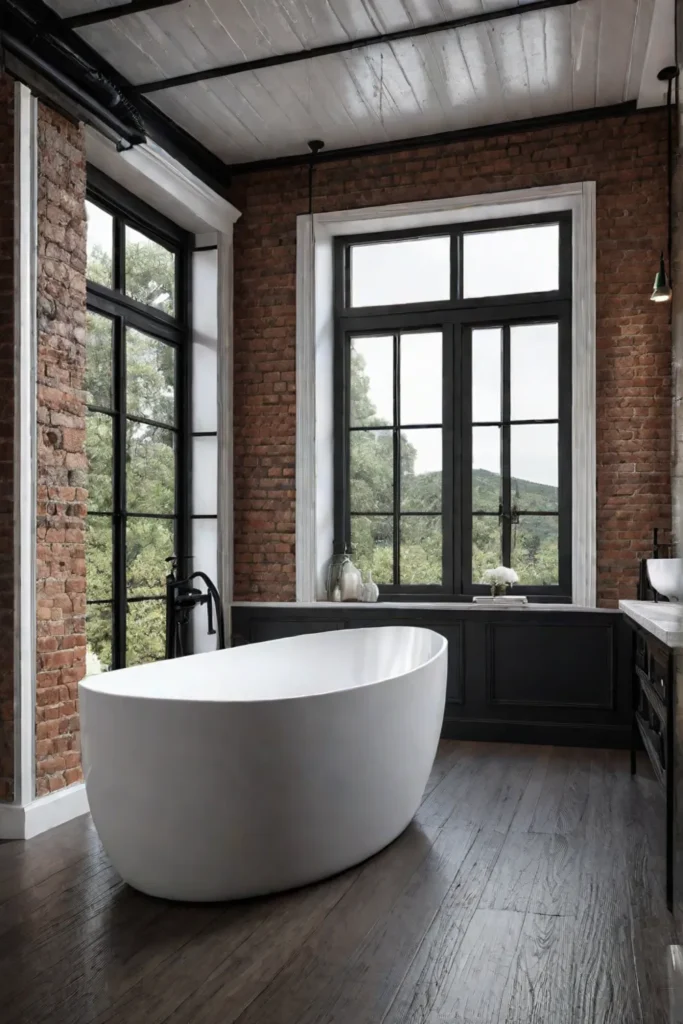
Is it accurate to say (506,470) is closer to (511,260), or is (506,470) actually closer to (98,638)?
(511,260)

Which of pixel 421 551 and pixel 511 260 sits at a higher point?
pixel 511 260

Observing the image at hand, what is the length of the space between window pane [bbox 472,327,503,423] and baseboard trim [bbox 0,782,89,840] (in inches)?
118

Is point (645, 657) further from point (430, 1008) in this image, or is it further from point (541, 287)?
point (541, 287)

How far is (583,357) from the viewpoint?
190 inches

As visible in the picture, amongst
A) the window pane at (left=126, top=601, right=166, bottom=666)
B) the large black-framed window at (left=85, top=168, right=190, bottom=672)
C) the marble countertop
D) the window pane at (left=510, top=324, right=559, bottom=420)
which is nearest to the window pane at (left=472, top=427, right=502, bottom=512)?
the window pane at (left=510, top=324, right=559, bottom=420)

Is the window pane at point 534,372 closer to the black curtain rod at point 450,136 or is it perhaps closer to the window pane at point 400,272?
the window pane at point 400,272

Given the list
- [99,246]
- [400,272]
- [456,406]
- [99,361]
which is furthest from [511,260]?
[99,361]

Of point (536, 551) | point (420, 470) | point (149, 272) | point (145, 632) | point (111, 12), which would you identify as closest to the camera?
point (111, 12)

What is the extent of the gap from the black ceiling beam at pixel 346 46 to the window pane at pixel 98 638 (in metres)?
2.52

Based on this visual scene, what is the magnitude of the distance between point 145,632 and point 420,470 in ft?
6.05

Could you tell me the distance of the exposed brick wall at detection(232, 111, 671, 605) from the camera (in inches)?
185

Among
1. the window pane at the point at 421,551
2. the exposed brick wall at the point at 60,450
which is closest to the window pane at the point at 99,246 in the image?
the exposed brick wall at the point at 60,450

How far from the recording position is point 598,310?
189 inches

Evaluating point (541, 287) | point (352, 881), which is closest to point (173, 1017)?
point (352, 881)
